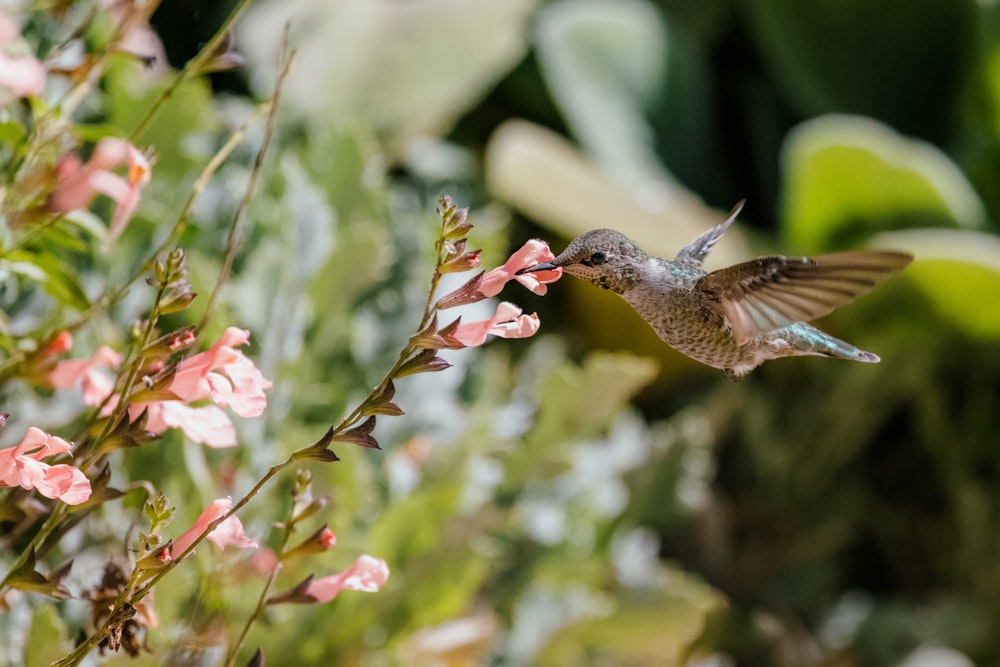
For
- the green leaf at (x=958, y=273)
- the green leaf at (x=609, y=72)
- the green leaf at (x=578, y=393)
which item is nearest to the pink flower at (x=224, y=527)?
the green leaf at (x=578, y=393)

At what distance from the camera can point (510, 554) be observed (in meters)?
0.83

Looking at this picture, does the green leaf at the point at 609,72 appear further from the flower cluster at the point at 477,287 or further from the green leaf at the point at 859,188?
the flower cluster at the point at 477,287

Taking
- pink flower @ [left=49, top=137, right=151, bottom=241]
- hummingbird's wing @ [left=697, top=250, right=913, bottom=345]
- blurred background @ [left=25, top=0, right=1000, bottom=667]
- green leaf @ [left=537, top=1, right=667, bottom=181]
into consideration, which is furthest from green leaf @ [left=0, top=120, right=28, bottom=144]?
green leaf @ [left=537, top=1, right=667, bottom=181]

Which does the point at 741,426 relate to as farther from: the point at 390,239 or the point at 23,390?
the point at 23,390

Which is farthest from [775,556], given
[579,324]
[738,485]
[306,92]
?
[306,92]

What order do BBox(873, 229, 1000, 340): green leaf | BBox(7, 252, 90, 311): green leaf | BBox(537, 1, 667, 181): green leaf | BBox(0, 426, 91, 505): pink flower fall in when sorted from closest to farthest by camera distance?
BBox(0, 426, 91, 505): pink flower
BBox(7, 252, 90, 311): green leaf
BBox(873, 229, 1000, 340): green leaf
BBox(537, 1, 667, 181): green leaf

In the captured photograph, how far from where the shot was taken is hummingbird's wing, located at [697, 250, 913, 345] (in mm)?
344

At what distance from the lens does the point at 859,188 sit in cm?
128

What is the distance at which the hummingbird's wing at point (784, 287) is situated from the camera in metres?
0.34

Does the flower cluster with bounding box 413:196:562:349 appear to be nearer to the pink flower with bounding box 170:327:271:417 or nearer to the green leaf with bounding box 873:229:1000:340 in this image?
the pink flower with bounding box 170:327:271:417

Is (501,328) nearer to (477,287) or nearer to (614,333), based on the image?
(477,287)

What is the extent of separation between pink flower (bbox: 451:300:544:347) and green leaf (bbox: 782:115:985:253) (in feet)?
3.27

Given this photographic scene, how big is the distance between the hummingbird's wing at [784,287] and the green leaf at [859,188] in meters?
0.89

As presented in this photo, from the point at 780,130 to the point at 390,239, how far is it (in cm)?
102
